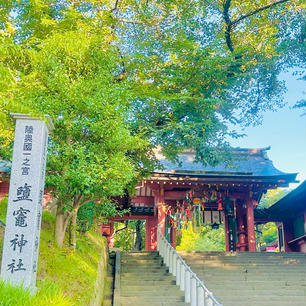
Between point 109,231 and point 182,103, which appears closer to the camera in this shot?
point 182,103

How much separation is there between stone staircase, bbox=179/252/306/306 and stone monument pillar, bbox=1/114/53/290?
18.7ft

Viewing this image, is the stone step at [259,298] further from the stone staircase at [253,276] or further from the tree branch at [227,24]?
the tree branch at [227,24]

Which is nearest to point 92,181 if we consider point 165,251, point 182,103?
point 182,103

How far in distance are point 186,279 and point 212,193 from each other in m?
6.67

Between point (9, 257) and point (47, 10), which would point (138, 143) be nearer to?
point (9, 257)

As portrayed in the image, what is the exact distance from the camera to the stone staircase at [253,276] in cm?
945

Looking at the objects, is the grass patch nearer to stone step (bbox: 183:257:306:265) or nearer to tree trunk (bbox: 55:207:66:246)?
tree trunk (bbox: 55:207:66:246)

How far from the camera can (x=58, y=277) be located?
6.83 m

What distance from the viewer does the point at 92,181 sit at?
7.16 meters

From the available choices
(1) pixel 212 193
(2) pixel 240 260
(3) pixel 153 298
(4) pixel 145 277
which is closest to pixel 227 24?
(1) pixel 212 193

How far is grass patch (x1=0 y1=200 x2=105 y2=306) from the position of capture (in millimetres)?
4607

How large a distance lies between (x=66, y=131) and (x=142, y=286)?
5.03 meters

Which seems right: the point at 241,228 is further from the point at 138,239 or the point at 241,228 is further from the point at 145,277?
the point at 138,239

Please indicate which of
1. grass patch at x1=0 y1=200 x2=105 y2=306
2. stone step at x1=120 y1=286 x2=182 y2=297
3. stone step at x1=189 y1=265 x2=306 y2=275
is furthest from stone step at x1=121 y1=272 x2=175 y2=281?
grass patch at x1=0 y1=200 x2=105 y2=306
